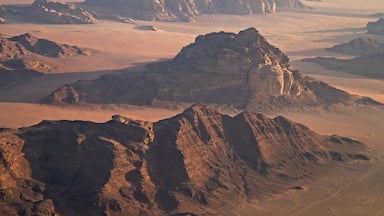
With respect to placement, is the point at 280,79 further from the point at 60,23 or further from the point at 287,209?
the point at 60,23

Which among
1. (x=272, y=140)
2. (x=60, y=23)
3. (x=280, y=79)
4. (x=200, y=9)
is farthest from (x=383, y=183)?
(x=200, y=9)

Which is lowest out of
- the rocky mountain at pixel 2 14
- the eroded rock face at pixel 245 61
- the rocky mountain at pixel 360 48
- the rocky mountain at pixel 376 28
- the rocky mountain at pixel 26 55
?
the rocky mountain at pixel 376 28

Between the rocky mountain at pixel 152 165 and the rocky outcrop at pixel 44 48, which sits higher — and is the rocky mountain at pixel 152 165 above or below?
above

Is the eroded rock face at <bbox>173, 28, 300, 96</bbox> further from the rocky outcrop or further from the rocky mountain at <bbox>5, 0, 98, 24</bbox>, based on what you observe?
the rocky mountain at <bbox>5, 0, 98, 24</bbox>

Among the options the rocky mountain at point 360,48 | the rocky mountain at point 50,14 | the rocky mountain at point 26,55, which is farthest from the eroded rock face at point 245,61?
the rocky mountain at point 50,14

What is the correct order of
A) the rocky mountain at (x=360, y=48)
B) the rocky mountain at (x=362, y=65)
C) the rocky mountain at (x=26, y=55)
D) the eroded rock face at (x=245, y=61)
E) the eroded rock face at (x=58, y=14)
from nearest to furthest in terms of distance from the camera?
the eroded rock face at (x=245, y=61) < the rocky mountain at (x=26, y=55) < the rocky mountain at (x=362, y=65) < the rocky mountain at (x=360, y=48) < the eroded rock face at (x=58, y=14)

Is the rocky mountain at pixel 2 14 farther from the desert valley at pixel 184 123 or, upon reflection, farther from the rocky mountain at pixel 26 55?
the rocky mountain at pixel 26 55
